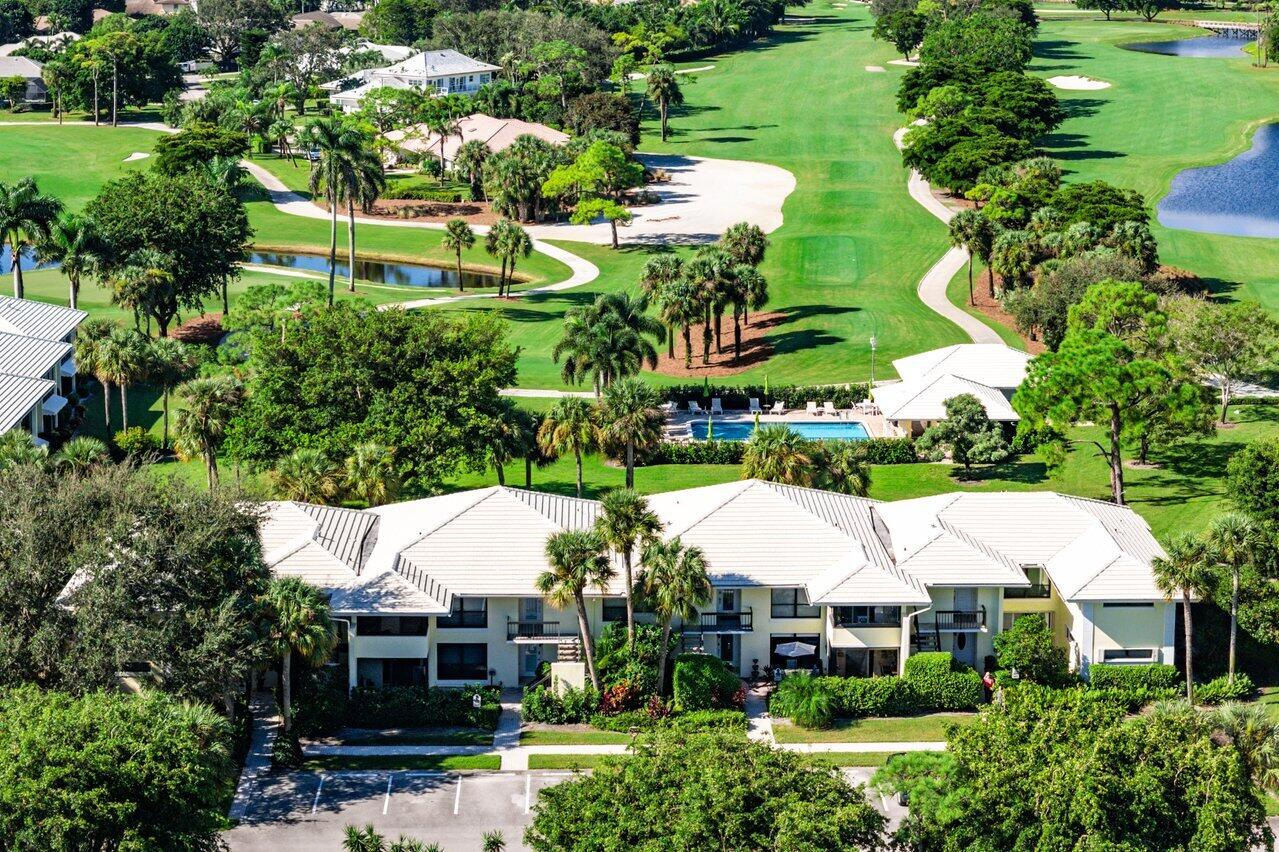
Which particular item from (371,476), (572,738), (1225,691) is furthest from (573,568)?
(1225,691)

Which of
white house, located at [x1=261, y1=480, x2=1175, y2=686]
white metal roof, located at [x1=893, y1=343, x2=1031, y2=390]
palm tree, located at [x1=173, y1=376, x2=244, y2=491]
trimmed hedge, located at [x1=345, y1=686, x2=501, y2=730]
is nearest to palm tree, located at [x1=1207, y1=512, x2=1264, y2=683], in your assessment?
white house, located at [x1=261, y1=480, x2=1175, y2=686]

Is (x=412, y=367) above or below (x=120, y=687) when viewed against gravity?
above

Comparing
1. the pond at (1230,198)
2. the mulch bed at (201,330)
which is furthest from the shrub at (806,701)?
the pond at (1230,198)

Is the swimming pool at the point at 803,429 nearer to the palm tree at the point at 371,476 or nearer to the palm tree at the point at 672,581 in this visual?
the palm tree at the point at 371,476

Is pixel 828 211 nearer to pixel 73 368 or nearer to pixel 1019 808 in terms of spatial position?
pixel 73 368

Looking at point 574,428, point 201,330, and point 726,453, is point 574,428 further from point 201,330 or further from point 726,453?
point 201,330

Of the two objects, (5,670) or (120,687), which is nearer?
(5,670)

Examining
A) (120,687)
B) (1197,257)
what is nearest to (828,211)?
(1197,257)
